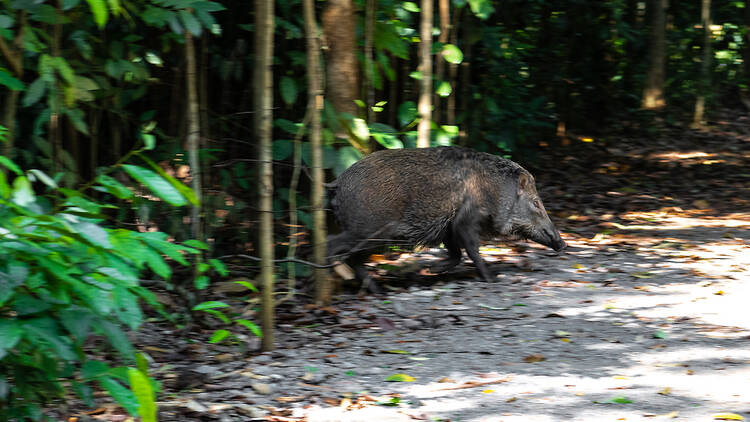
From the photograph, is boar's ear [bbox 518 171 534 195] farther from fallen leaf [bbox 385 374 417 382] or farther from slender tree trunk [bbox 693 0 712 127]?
slender tree trunk [bbox 693 0 712 127]

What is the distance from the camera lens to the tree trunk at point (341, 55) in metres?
6.53

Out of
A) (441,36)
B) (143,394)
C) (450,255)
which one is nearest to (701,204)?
(441,36)

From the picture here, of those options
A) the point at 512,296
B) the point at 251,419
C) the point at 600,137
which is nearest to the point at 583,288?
the point at 512,296

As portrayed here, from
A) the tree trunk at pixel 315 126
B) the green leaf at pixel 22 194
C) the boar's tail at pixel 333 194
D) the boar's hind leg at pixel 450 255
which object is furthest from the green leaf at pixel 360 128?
the green leaf at pixel 22 194

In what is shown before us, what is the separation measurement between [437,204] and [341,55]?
1.40 m

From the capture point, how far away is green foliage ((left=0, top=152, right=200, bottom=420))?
7.96 ft

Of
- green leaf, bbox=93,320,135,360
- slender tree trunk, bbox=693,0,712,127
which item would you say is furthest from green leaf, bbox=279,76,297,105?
slender tree trunk, bbox=693,0,712,127

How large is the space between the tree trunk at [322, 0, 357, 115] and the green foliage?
389 centimetres

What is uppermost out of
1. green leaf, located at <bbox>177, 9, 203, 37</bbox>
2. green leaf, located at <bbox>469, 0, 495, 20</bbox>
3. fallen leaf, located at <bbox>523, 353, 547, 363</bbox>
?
green leaf, located at <bbox>469, 0, 495, 20</bbox>

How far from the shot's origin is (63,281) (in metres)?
2.52

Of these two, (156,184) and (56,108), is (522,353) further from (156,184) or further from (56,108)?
(56,108)

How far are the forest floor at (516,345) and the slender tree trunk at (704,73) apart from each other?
5.87 meters

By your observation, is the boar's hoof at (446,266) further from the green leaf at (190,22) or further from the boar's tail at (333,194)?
the green leaf at (190,22)

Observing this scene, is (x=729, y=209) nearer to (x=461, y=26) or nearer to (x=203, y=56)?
(x=461, y=26)
